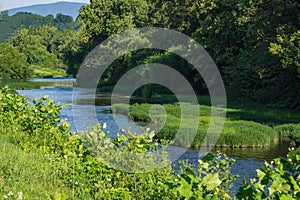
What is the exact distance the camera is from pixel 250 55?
39.3 meters

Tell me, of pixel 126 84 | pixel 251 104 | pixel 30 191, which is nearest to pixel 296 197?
pixel 30 191

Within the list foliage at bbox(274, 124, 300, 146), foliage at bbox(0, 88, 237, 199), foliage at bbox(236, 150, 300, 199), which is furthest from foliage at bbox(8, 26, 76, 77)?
foliage at bbox(236, 150, 300, 199)

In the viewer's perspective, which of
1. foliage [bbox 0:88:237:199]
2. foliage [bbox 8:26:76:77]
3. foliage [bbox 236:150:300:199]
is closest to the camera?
foliage [bbox 236:150:300:199]

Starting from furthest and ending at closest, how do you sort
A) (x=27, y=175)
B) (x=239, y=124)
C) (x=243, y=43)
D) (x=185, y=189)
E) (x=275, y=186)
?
1. (x=243, y=43)
2. (x=239, y=124)
3. (x=27, y=175)
4. (x=185, y=189)
5. (x=275, y=186)

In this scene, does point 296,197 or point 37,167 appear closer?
point 296,197

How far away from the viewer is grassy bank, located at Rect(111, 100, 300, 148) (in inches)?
943

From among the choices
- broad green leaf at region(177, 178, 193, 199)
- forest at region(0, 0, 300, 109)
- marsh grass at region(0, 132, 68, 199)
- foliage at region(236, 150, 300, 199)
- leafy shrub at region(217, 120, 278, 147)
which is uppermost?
forest at region(0, 0, 300, 109)

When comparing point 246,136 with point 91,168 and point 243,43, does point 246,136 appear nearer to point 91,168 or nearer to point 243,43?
point 91,168

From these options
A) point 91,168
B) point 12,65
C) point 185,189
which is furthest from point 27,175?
point 12,65

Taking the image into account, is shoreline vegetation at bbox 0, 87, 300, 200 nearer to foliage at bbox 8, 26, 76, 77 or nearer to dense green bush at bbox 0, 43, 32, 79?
dense green bush at bbox 0, 43, 32, 79

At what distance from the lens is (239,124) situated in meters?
27.6

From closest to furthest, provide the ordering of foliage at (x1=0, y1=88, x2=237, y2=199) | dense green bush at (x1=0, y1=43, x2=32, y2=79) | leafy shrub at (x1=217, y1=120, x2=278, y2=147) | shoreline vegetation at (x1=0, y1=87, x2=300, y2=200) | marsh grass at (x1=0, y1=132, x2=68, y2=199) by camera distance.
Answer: marsh grass at (x1=0, y1=132, x2=68, y2=199) < shoreline vegetation at (x1=0, y1=87, x2=300, y2=200) < foliage at (x1=0, y1=88, x2=237, y2=199) < leafy shrub at (x1=217, y1=120, x2=278, y2=147) < dense green bush at (x1=0, y1=43, x2=32, y2=79)

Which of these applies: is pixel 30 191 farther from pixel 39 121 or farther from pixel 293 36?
pixel 293 36

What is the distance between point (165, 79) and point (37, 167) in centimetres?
4625
